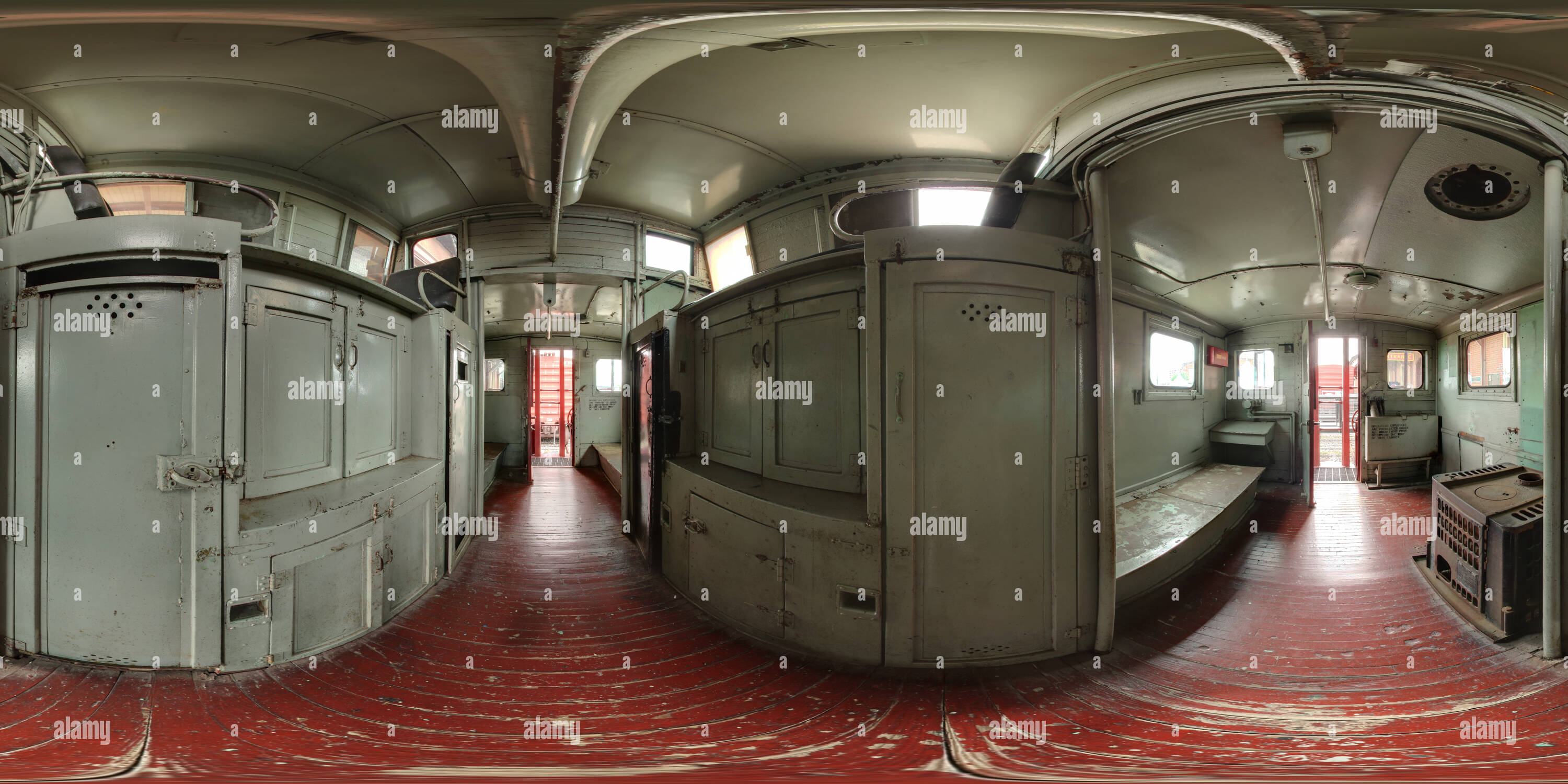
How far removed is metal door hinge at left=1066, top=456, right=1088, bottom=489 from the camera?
243 centimetres

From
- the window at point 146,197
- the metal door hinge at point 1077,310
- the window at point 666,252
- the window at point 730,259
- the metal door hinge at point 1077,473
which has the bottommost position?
the metal door hinge at point 1077,473

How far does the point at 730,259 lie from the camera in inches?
114

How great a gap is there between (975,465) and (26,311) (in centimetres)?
485

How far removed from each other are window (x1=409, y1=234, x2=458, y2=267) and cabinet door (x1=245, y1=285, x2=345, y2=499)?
3.66 feet

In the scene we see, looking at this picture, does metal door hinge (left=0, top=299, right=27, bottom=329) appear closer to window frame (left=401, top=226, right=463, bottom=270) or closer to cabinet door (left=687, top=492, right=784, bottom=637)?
window frame (left=401, top=226, right=463, bottom=270)

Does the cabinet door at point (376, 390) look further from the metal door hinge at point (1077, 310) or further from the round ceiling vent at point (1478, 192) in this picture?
the round ceiling vent at point (1478, 192)

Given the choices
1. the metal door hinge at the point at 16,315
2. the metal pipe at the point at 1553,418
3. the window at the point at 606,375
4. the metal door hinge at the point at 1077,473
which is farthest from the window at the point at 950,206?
the window at the point at 606,375

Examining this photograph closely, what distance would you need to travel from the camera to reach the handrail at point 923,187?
2.13 metres

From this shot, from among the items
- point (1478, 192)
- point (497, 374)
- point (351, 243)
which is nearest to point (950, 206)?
point (1478, 192)

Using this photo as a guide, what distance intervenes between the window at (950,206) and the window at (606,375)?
832 centimetres

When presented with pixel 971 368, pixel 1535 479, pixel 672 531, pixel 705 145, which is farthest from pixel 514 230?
pixel 1535 479

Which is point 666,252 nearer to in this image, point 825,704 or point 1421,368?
point 825,704

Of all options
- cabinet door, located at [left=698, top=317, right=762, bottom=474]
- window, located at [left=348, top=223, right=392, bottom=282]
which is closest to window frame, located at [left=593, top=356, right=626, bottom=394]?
window, located at [left=348, top=223, right=392, bottom=282]

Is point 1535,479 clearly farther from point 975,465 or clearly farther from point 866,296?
point 866,296
